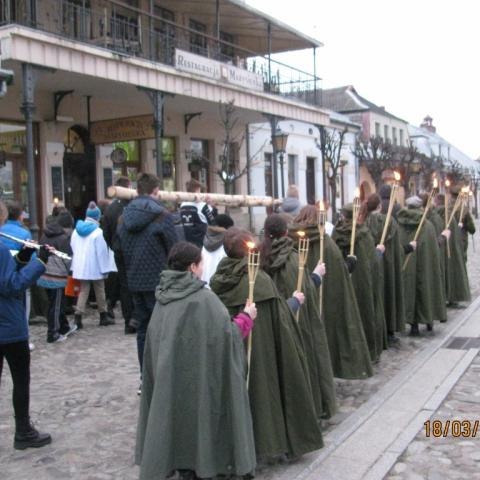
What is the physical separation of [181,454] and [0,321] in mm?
1577

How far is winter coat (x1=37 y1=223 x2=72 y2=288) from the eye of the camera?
7887 millimetres

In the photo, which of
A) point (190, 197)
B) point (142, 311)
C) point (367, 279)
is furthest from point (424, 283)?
point (142, 311)

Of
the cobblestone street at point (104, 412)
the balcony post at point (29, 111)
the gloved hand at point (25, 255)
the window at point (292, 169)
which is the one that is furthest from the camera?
the window at point (292, 169)

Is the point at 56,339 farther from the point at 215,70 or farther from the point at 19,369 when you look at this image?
the point at 215,70

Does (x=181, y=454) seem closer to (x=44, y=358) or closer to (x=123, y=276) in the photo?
(x=44, y=358)

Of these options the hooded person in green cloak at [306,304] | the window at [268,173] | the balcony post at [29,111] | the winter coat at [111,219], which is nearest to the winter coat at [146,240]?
the hooded person in green cloak at [306,304]

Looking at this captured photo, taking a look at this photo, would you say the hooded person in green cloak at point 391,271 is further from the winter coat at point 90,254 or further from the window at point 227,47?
the window at point 227,47

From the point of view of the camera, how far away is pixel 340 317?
18.8 ft

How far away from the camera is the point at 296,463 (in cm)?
425

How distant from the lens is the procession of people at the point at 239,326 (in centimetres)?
360

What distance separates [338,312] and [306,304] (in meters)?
1.03

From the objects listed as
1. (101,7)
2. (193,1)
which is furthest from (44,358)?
(193,1)

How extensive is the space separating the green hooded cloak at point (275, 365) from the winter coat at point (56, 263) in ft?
13.3

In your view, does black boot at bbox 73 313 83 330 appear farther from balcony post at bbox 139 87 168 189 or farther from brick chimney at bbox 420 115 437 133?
brick chimney at bbox 420 115 437 133
